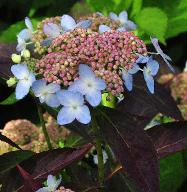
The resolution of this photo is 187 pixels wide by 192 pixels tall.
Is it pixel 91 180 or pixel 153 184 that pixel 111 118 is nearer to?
pixel 153 184

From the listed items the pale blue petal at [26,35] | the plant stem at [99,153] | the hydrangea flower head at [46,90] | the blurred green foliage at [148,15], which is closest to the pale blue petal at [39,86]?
the hydrangea flower head at [46,90]

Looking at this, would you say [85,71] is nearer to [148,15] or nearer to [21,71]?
[21,71]

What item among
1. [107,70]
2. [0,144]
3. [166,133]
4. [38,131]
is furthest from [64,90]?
[38,131]

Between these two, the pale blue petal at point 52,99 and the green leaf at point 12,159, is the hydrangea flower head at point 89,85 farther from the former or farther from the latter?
the green leaf at point 12,159

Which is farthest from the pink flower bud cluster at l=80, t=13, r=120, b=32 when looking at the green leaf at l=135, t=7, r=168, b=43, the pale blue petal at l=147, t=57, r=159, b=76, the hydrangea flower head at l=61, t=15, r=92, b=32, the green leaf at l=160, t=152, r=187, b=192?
the green leaf at l=135, t=7, r=168, b=43

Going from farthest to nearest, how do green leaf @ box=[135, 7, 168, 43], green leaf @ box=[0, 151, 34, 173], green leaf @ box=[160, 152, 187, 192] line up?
green leaf @ box=[135, 7, 168, 43]
green leaf @ box=[160, 152, 187, 192]
green leaf @ box=[0, 151, 34, 173]

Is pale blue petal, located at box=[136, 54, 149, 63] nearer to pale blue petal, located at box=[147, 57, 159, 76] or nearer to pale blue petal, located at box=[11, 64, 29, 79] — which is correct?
pale blue petal, located at box=[147, 57, 159, 76]
